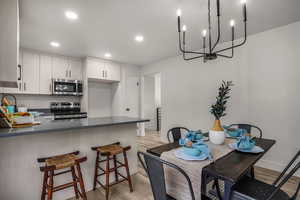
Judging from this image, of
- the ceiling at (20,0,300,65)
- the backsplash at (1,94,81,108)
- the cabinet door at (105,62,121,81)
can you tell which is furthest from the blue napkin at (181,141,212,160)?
the backsplash at (1,94,81,108)

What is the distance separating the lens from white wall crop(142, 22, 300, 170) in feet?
7.97

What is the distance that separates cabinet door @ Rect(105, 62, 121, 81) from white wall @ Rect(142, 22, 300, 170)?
234 cm

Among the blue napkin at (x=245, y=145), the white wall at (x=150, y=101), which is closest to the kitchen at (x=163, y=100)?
the blue napkin at (x=245, y=145)

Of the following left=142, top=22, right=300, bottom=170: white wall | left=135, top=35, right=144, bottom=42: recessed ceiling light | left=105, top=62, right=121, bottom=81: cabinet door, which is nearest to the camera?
left=142, top=22, right=300, bottom=170: white wall

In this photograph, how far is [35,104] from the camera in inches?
149

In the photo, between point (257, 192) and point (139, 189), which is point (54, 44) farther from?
point (257, 192)

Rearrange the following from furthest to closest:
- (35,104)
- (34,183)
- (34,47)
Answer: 1. (35,104)
2. (34,47)
3. (34,183)

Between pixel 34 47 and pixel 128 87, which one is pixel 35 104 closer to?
pixel 34 47

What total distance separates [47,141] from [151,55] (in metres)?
3.22

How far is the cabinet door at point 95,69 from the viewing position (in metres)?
4.05

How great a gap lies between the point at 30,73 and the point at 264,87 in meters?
5.04

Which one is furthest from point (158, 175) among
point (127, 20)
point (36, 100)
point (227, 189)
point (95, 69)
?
point (36, 100)

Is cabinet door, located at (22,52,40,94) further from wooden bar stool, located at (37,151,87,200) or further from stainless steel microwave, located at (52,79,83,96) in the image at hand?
wooden bar stool, located at (37,151,87,200)

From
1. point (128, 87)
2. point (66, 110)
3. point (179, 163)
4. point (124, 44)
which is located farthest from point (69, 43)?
point (179, 163)
